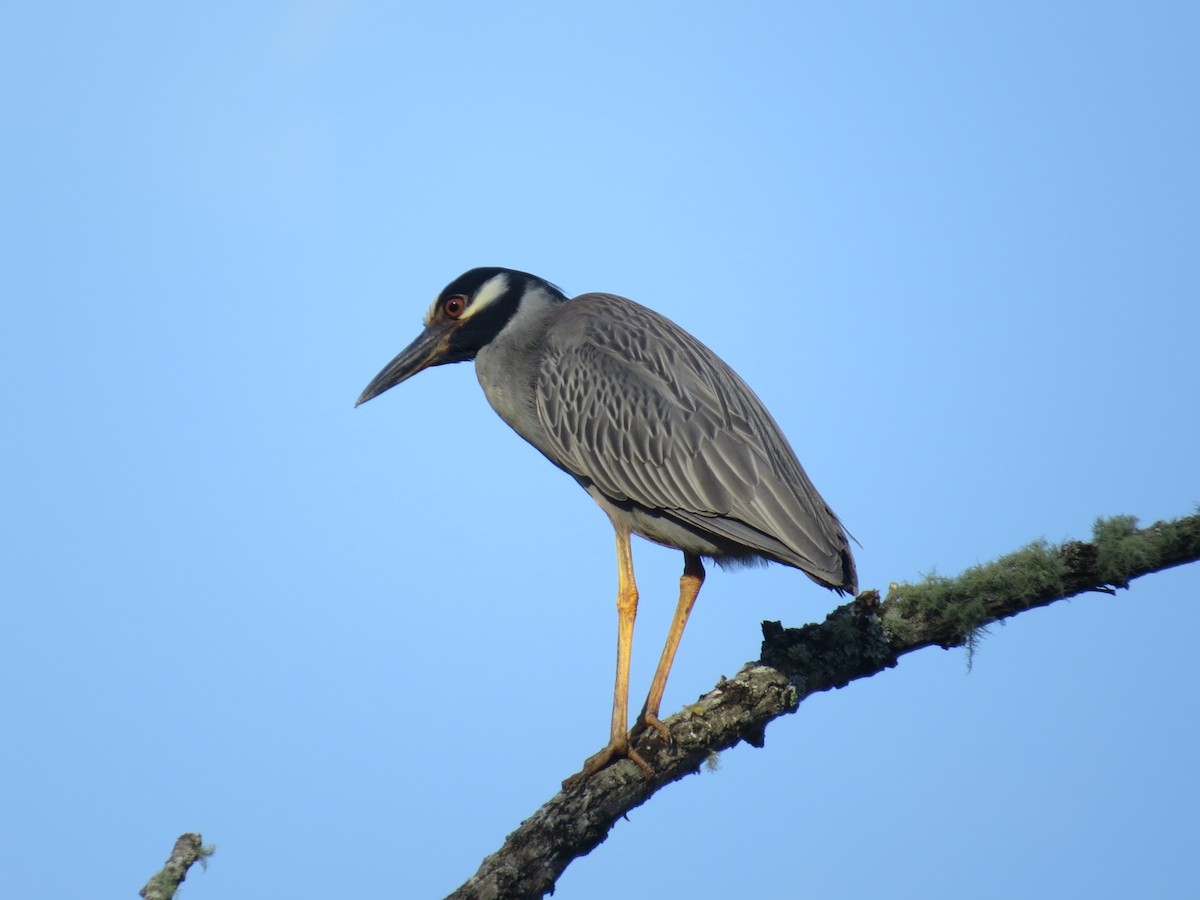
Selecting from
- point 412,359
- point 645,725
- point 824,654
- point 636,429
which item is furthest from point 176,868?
point 412,359

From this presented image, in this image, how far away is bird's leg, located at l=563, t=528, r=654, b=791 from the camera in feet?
16.0

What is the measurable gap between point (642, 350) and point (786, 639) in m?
2.01

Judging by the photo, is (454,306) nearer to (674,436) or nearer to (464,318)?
(464,318)

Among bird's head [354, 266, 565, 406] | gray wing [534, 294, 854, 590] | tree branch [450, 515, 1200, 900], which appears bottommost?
tree branch [450, 515, 1200, 900]

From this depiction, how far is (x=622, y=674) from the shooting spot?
5.54 m

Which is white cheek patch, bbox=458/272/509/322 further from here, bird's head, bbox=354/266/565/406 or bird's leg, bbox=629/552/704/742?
bird's leg, bbox=629/552/704/742

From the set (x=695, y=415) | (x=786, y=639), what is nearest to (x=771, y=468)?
(x=695, y=415)

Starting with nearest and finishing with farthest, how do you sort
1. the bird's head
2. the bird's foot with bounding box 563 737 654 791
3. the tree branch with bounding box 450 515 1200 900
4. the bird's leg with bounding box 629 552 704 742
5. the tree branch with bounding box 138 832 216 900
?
the tree branch with bounding box 138 832 216 900 → the tree branch with bounding box 450 515 1200 900 → the bird's foot with bounding box 563 737 654 791 → the bird's leg with bounding box 629 552 704 742 → the bird's head

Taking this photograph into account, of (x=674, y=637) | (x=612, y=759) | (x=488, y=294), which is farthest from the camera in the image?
(x=488, y=294)

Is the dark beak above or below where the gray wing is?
above

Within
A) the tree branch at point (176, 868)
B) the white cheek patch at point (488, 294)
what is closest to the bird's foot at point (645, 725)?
the tree branch at point (176, 868)

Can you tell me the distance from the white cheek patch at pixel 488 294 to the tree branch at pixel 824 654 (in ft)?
9.62

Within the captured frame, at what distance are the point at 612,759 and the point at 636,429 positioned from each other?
186 cm

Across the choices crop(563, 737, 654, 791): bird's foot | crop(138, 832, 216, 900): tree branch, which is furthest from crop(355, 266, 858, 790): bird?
crop(138, 832, 216, 900): tree branch
